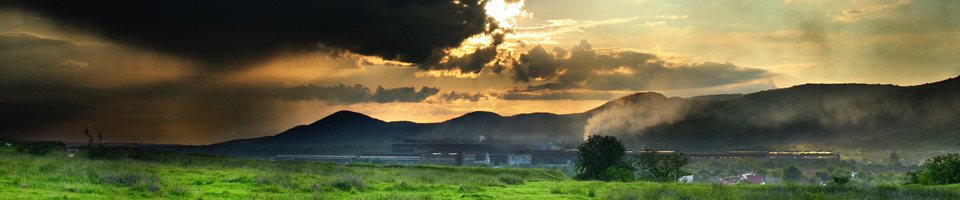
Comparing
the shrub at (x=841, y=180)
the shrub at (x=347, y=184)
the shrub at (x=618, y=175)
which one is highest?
the shrub at (x=347, y=184)

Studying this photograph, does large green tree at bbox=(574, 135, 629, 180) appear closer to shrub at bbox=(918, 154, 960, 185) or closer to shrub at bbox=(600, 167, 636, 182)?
shrub at bbox=(600, 167, 636, 182)

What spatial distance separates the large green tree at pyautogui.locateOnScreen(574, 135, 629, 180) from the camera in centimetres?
5847

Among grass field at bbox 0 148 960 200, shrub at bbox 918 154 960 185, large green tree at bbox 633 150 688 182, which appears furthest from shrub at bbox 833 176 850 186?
large green tree at bbox 633 150 688 182

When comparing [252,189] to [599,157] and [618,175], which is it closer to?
[618,175]

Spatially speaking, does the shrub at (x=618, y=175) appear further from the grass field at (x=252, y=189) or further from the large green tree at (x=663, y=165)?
the grass field at (x=252, y=189)

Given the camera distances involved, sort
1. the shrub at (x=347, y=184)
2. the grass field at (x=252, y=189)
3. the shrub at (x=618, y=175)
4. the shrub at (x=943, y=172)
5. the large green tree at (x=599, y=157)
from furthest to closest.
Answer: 1. the large green tree at (x=599, y=157)
2. the shrub at (x=618, y=175)
3. the shrub at (x=943, y=172)
4. the shrub at (x=347, y=184)
5. the grass field at (x=252, y=189)

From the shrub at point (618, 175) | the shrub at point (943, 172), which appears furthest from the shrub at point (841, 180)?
the shrub at point (618, 175)

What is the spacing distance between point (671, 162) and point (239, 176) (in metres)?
43.2

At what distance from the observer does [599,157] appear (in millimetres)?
58750

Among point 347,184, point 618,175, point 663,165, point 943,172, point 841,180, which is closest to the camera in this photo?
point 347,184

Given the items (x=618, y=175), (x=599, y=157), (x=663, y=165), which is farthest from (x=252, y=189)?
(x=663, y=165)

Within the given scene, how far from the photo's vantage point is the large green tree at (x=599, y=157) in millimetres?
58469

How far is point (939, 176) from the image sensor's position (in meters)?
40.0

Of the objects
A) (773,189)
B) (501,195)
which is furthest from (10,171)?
(773,189)
